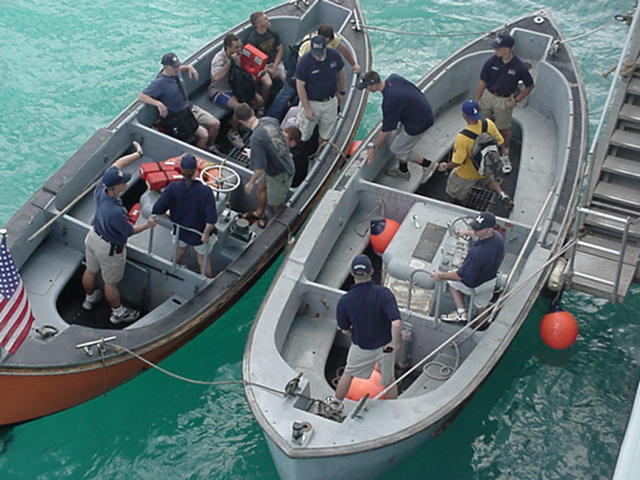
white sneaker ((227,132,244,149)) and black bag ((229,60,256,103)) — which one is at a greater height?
black bag ((229,60,256,103))

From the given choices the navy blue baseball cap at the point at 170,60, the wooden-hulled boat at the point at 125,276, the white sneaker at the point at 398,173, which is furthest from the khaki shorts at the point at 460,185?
the navy blue baseball cap at the point at 170,60

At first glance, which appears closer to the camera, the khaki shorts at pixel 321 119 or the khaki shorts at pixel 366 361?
the khaki shorts at pixel 366 361

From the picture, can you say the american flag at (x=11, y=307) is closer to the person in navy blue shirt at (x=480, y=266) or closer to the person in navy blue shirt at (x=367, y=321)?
the person in navy blue shirt at (x=367, y=321)

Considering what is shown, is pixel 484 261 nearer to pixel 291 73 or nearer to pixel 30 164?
pixel 291 73

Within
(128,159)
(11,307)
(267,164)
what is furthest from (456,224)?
(11,307)

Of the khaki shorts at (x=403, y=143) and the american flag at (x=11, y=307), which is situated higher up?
the khaki shorts at (x=403, y=143)

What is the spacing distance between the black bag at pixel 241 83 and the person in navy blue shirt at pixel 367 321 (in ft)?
15.6

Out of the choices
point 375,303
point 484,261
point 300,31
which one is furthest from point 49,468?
point 300,31

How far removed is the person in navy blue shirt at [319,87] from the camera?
10.3 m

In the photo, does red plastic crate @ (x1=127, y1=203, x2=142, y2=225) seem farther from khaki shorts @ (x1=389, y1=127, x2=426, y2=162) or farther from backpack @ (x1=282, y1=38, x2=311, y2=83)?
khaki shorts @ (x1=389, y1=127, x2=426, y2=162)

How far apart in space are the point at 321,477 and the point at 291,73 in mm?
5752

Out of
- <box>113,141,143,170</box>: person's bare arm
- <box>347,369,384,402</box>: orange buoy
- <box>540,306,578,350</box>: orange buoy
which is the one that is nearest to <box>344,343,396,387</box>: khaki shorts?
<box>347,369,384,402</box>: orange buoy

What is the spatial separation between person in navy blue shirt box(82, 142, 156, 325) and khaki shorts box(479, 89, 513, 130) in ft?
14.5

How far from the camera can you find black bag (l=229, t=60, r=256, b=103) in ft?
37.1
